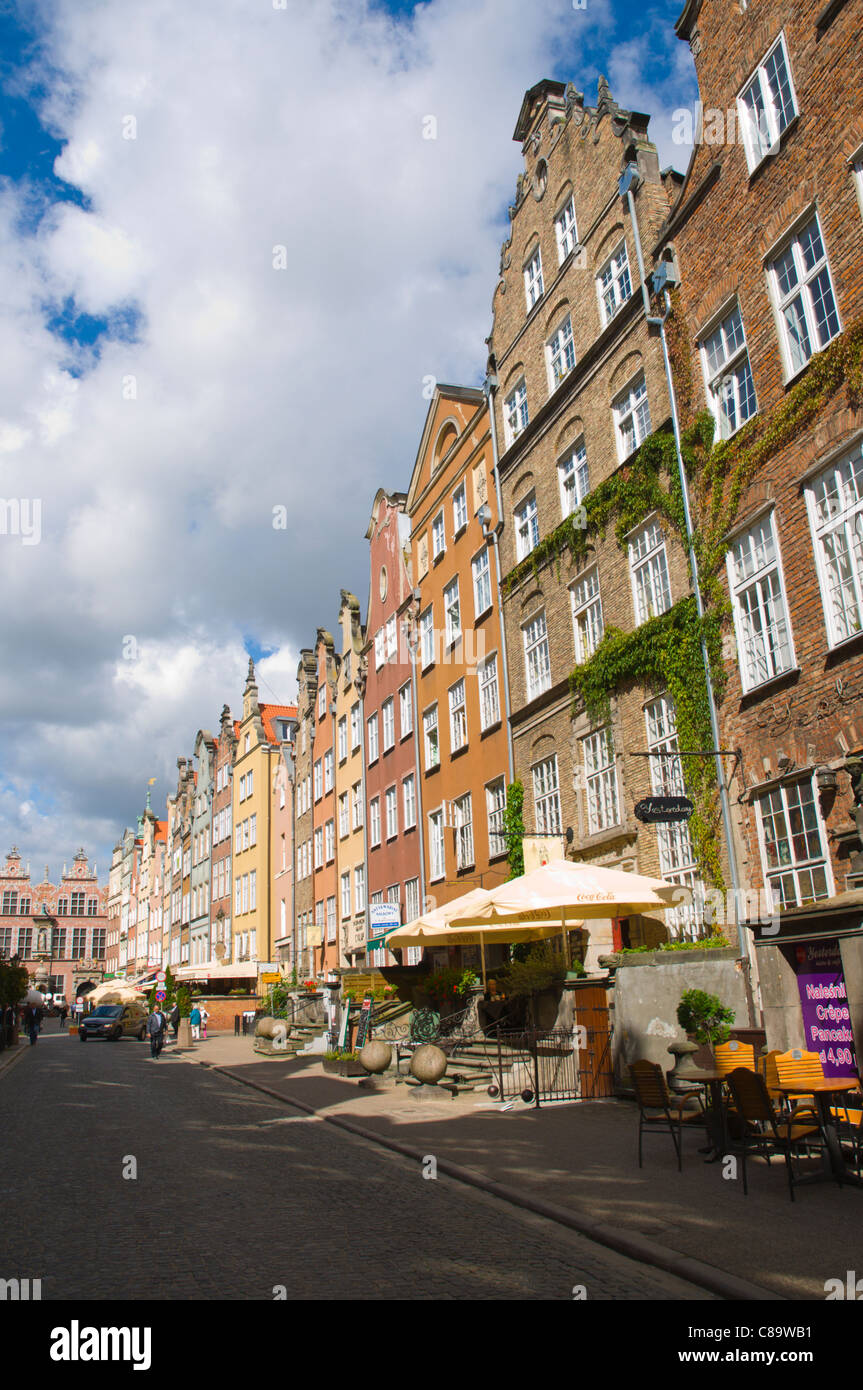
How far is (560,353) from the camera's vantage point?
22531 millimetres

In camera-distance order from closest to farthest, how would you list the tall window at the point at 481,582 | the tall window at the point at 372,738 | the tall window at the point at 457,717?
1. the tall window at the point at 481,582
2. the tall window at the point at 457,717
3. the tall window at the point at 372,738

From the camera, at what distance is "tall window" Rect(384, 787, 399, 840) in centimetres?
→ 3253

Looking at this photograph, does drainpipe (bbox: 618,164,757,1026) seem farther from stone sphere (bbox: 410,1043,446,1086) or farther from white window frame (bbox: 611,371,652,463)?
stone sphere (bbox: 410,1043,446,1086)

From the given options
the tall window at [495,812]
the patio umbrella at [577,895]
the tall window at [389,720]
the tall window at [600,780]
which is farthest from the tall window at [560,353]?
the tall window at [389,720]

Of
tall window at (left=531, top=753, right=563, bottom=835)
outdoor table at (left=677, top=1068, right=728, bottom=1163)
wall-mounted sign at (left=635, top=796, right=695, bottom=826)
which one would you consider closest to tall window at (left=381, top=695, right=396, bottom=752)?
tall window at (left=531, top=753, right=563, bottom=835)

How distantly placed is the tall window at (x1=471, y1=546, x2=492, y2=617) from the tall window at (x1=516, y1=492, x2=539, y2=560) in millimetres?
1905

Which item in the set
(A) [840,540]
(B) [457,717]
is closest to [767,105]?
(A) [840,540]

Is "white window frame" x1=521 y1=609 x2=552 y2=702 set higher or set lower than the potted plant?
higher

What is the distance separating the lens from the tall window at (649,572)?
17.8 m

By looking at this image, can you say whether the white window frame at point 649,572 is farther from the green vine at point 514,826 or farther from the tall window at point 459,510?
the tall window at point 459,510

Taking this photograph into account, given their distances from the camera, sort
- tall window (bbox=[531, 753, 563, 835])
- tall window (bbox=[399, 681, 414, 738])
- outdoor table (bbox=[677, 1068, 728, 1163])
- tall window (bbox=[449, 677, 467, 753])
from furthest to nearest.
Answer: tall window (bbox=[399, 681, 414, 738])
tall window (bbox=[449, 677, 467, 753])
tall window (bbox=[531, 753, 563, 835])
outdoor table (bbox=[677, 1068, 728, 1163])

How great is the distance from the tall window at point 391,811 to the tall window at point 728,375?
60.6ft

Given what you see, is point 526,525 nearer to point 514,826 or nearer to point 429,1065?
point 514,826

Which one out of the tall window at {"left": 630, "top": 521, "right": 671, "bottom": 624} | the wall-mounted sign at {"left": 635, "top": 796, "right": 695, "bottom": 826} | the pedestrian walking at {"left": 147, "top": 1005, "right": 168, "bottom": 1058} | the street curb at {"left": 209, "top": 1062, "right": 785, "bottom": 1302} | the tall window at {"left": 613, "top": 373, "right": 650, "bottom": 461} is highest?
the tall window at {"left": 613, "top": 373, "right": 650, "bottom": 461}
